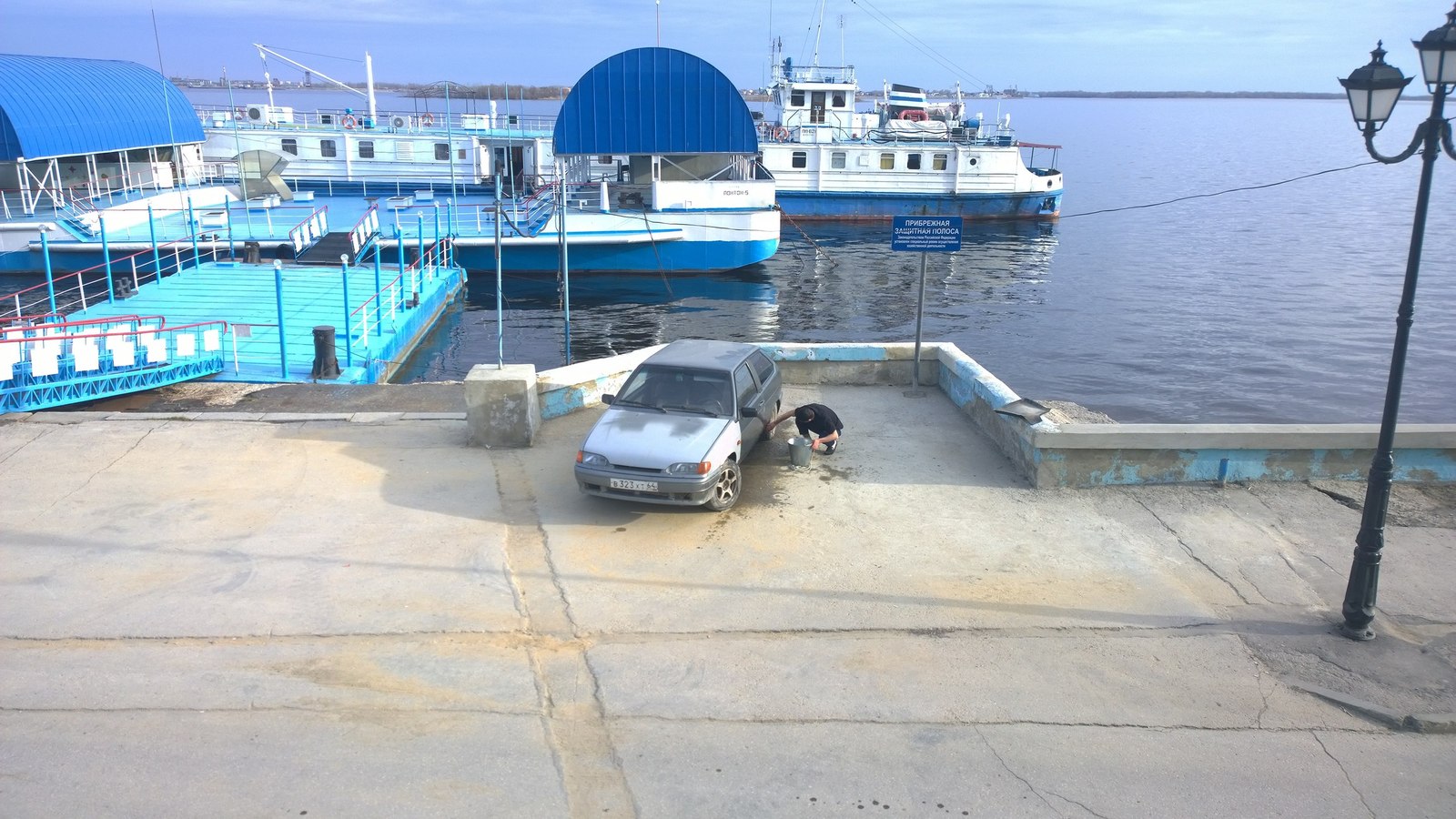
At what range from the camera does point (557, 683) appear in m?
7.33

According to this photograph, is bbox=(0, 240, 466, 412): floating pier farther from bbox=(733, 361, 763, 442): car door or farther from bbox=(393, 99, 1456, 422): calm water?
bbox=(733, 361, 763, 442): car door

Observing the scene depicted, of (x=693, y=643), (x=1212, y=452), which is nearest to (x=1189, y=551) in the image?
(x=1212, y=452)

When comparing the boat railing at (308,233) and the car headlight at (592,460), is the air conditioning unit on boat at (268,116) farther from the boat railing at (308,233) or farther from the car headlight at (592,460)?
the car headlight at (592,460)

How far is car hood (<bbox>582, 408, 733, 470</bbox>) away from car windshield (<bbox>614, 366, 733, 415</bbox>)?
157 mm

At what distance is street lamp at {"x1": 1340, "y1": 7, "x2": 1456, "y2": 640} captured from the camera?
7.22 metres

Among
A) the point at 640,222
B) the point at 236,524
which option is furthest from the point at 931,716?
the point at 640,222

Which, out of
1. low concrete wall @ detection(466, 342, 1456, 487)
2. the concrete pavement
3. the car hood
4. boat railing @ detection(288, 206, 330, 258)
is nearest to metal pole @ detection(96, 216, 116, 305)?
boat railing @ detection(288, 206, 330, 258)

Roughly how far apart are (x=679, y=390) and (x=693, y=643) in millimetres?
3807

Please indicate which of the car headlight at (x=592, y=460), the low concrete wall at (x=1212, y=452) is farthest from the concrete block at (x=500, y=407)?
the low concrete wall at (x=1212, y=452)

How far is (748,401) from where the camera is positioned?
11.4 metres

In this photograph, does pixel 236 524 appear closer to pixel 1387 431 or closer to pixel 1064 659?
pixel 1064 659

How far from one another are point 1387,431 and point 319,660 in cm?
836

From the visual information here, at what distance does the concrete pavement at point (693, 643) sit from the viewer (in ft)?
20.4

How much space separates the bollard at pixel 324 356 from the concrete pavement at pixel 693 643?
5525 millimetres
